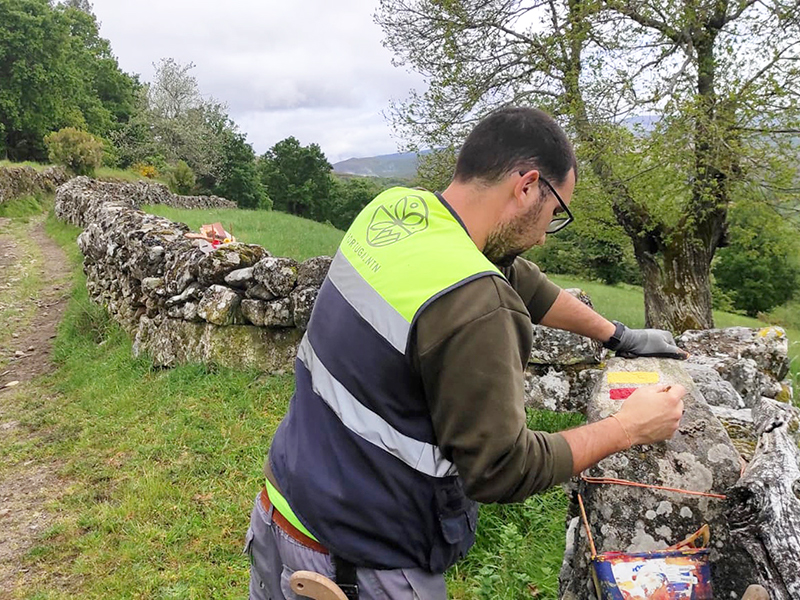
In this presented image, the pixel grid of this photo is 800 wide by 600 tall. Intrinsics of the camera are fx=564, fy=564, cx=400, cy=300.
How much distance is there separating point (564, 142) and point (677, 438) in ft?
3.91

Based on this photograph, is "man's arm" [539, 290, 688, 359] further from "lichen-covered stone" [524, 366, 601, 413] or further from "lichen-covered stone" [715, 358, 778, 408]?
"lichen-covered stone" [524, 366, 601, 413]

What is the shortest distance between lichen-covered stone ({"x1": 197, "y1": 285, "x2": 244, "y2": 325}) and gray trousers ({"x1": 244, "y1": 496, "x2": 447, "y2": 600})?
15.4ft

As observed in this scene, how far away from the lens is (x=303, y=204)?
63000mm

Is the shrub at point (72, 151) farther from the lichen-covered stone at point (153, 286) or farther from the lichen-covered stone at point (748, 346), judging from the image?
the lichen-covered stone at point (748, 346)

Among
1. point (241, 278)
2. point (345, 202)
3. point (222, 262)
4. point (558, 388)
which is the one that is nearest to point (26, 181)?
point (222, 262)

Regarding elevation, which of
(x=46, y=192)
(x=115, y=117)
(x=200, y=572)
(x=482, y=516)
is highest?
(x=115, y=117)

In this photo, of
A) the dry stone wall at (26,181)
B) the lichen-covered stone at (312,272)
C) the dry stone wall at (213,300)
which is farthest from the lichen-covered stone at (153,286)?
the dry stone wall at (26,181)

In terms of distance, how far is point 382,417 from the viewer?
5.30 feet

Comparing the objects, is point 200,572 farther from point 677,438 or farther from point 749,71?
point 749,71

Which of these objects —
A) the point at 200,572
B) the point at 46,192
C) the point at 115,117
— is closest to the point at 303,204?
the point at 115,117

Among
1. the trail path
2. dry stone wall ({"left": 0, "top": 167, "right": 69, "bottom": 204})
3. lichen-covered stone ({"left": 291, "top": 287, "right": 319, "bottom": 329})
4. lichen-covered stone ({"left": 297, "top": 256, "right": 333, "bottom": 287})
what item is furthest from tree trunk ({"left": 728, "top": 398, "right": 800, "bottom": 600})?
dry stone wall ({"left": 0, "top": 167, "right": 69, "bottom": 204})

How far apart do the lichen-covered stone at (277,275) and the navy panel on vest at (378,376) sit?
4.70m

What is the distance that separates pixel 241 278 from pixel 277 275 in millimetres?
561

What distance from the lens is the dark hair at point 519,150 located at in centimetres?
182
